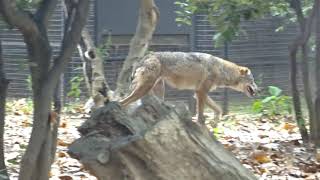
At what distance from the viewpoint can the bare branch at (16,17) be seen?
5031 mm

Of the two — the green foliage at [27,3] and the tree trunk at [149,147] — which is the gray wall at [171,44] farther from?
the tree trunk at [149,147]

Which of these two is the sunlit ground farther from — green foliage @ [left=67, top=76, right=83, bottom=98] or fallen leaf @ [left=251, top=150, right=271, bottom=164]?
green foliage @ [left=67, top=76, right=83, bottom=98]

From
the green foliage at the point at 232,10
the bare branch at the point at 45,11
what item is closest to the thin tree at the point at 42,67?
the bare branch at the point at 45,11

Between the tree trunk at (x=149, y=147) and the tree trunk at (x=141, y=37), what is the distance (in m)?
6.39

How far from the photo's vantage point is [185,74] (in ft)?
38.6

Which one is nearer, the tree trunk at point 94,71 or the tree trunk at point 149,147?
the tree trunk at point 149,147

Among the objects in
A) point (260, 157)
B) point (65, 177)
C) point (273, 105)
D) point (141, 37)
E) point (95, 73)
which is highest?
point (141, 37)

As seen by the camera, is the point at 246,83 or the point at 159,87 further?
the point at 246,83

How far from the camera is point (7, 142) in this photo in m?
9.73

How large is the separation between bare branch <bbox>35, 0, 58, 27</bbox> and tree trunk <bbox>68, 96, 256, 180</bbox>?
3.69ft

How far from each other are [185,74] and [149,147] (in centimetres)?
734

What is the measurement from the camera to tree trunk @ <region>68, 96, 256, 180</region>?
4.46 metres

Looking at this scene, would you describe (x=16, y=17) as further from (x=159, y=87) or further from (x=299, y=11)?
(x=159, y=87)

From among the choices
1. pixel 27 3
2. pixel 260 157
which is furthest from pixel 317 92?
pixel 27 3
